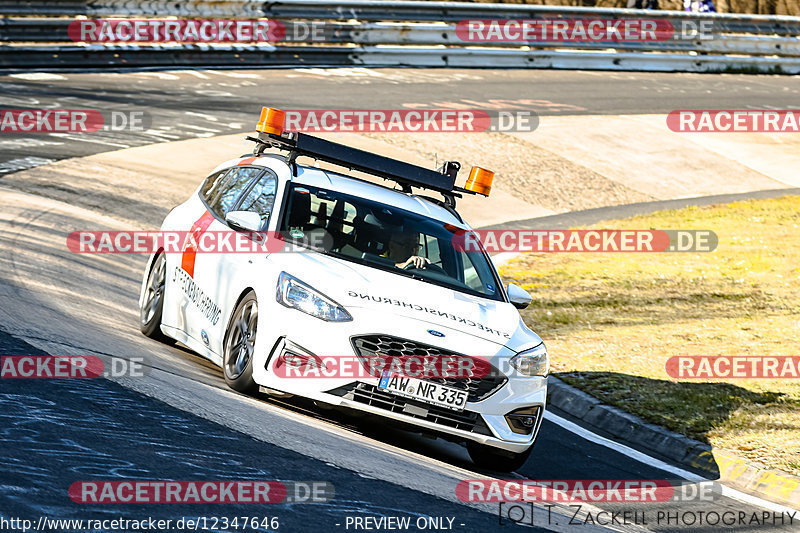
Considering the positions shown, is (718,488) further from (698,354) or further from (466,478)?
(698,354)

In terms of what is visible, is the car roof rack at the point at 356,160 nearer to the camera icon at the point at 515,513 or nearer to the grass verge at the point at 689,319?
the grass verge at the point at 689,319

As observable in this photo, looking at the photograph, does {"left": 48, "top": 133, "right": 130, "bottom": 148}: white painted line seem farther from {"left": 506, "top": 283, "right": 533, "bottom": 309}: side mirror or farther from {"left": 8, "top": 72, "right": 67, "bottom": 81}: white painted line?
{"left": 506, "top": 283, "right": 533, "bottom": 309}: side mirror

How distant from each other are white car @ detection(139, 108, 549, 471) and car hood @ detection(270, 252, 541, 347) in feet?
0.04

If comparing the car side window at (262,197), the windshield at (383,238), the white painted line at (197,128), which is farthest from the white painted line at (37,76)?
the windshield at (383,238)

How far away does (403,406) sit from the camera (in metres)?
7.65

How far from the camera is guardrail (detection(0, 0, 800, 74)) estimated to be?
915 inches

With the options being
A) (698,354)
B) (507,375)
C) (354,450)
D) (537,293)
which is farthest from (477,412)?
(537,293)

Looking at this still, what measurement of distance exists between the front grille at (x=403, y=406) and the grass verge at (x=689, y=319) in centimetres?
278

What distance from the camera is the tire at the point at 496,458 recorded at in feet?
26.4

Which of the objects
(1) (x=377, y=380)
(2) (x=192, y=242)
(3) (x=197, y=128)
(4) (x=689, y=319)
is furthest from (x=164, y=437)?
(3) (x=197, y=128)

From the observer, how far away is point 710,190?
22.6 metres

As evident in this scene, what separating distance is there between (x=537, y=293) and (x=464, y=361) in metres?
7.37

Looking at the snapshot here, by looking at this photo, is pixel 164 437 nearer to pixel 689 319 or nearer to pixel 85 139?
pixel 689 319

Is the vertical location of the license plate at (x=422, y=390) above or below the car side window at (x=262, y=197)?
below
